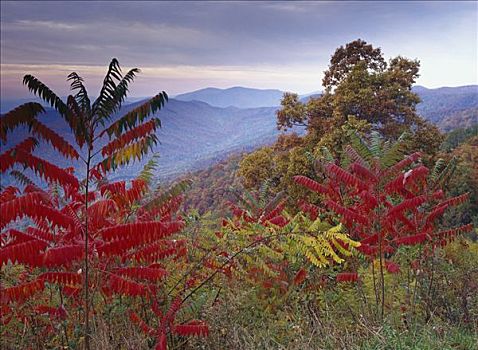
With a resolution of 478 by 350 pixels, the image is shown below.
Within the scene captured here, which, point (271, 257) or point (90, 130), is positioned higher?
point (90, 130)

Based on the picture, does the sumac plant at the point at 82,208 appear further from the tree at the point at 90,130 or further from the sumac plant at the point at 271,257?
the sumac plant at the point at 271,257

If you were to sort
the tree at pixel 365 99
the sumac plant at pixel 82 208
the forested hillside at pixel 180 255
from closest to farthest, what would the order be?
the sumac plant at pixel 82 208 → the forested hillside at pixel 180 255 → the tree at pixel 365 99

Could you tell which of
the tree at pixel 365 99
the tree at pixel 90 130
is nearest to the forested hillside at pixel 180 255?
the tree at pixel 90 130

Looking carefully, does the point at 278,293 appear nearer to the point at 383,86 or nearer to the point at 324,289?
the point at 324,289

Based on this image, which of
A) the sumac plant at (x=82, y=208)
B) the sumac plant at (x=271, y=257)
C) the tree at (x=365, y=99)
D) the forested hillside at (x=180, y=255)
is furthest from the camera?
the tree at (x=365, y=99)

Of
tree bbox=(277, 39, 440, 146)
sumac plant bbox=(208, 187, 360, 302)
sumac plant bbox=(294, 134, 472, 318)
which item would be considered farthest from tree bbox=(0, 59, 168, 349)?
tree bbox=(277, 39, 440, 146)

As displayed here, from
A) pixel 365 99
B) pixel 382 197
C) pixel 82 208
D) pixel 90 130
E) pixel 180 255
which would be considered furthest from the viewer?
pixel 365 99

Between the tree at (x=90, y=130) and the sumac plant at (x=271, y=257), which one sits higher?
the tree at (x=90, y=130)

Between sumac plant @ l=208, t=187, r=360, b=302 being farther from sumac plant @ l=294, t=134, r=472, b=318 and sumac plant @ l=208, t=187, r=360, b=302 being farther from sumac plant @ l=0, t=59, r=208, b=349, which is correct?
sumac plant @ l=0, t=59, r=208, b=349

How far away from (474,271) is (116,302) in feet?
18.5

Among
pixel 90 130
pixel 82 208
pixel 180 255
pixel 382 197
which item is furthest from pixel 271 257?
pixel 90 130

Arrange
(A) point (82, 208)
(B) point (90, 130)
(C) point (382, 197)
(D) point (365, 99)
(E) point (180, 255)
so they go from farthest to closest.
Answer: (D) point (365, 99) → (E) point (180, 255) → (C) point (382, 197) → (A) point (82, 208) → (B) point (90, 130)

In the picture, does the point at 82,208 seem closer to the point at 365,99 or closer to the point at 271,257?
the point at 271,257

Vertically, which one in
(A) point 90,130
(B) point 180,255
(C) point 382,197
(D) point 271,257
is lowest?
(B) point 180,255
